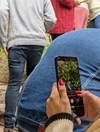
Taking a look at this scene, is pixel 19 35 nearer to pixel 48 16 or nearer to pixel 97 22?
pixel 48 16

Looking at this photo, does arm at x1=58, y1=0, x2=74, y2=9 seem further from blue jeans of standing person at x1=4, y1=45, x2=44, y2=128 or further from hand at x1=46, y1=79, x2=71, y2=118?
hand at x1=46, y1=79, x2=71, y2=118

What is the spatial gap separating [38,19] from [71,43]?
210cm

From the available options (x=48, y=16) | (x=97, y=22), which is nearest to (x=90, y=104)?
(x=48, y=16)

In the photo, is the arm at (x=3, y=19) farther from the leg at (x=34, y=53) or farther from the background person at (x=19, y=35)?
the leg at (x=34, y=53)

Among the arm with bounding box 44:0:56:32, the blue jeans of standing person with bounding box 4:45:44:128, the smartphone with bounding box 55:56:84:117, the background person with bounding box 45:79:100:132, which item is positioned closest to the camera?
the background person with bounding box 45:79:100:132

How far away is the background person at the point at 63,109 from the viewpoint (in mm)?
1484

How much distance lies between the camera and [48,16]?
412 centimetres

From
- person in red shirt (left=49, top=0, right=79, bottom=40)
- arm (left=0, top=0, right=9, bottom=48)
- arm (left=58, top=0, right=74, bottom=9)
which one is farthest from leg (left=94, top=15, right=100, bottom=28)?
arm (left=0, top=0, right=9, bottom=48)

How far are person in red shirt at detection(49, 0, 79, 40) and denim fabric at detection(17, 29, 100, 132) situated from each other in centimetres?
258

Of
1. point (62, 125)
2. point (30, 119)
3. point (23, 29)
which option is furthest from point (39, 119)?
point (23, 29)

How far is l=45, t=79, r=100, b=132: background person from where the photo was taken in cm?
148

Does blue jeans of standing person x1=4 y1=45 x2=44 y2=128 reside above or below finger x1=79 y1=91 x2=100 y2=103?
below

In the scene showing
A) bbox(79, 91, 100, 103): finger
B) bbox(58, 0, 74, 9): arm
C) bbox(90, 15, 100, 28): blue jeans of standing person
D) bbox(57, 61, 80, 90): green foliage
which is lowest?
bbox(79, 91, 100, 103): finger

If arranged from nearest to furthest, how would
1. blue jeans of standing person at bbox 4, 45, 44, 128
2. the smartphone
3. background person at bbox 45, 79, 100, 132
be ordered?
background person at bbox 45, 79, 100, 132
the smartphone
blue jeans of standing person at bbox 4, 45, 44, 128
